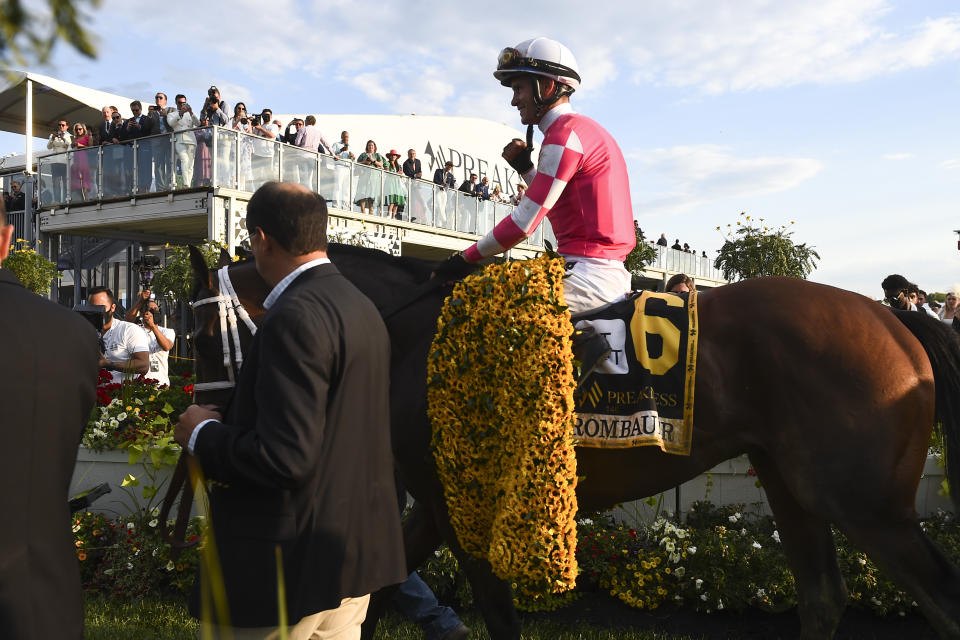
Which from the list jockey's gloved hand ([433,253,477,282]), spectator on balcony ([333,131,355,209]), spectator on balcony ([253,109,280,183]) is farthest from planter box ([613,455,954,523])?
spectator on balcony ([333,131,355,209])

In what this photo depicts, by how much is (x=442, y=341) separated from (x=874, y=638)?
3.00m

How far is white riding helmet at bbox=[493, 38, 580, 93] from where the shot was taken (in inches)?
135

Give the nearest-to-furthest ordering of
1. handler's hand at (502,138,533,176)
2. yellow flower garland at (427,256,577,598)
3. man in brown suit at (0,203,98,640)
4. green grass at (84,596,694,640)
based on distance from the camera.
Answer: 1. man in brown suit at (0,203,98,640)
2. yellow flower garland at (427,256,577,598)
3. handler's hand at (502,138,533,176)
4. green grass at (84,596,694,640)

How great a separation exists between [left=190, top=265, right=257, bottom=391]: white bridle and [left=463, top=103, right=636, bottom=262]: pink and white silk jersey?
0.96m

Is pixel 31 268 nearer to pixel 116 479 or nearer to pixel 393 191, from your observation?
pixel 393 191

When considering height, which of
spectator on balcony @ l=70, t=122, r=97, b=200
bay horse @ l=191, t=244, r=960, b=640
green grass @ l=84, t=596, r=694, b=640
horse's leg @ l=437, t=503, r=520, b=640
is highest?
spectator on balcony @ l=70, t=122, r=97, b=200

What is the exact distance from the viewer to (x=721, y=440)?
3242 mm

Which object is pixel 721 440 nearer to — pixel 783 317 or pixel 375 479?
pixel 783 317

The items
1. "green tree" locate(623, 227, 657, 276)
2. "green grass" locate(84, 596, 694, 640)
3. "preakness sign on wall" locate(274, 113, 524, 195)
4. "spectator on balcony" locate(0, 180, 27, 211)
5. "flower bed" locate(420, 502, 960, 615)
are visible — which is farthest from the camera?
"preakness sign on wall" locate(274, 113, 524, 195)

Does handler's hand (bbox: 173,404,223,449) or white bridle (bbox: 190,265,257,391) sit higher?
white bridle (bbox: 190,265,257,391)

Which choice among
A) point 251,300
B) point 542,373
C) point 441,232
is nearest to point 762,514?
point 542,373

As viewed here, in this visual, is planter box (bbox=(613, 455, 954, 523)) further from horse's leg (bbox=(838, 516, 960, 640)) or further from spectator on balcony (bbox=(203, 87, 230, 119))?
spectator on balcony (bbox=(203, 87, 230, 119))

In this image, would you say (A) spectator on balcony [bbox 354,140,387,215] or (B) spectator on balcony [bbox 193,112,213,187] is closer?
(B) spectator on balcony [bbox 193,112,213,187]

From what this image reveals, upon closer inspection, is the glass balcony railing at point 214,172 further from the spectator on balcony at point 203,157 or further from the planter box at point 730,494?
the planter box at point 730,494
